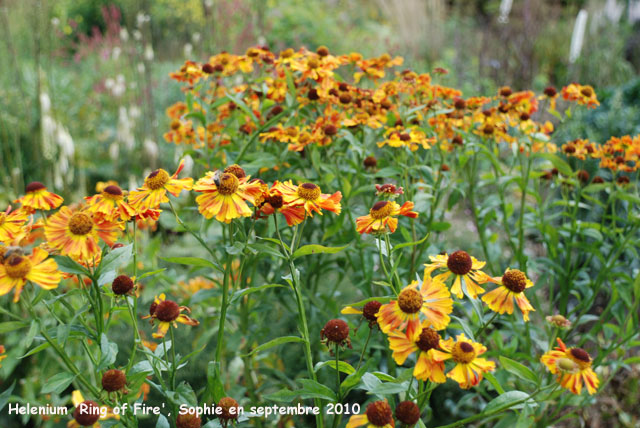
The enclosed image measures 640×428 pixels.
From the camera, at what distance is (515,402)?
851 millimetres

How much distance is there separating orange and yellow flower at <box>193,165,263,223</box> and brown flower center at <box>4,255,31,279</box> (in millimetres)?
262

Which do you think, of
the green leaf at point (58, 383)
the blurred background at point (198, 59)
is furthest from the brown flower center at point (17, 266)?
the blurred background at point (198, 59)

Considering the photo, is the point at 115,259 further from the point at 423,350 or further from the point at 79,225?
the point at 423,350

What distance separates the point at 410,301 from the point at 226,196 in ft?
1.14

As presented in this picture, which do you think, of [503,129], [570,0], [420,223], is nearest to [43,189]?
[420,223]

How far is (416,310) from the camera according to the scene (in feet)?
2.53

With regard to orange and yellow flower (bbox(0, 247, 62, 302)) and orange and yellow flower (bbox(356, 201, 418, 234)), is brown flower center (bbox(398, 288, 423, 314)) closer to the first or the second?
orange and yellow flower (bbox(356, 201, 418, 234))

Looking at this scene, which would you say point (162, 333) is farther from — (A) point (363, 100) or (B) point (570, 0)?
(B) point (570, 0)

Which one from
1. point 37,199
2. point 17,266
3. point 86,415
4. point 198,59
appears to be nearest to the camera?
point 17,266

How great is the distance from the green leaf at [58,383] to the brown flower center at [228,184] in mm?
430

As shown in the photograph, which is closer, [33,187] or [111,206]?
[111,206]

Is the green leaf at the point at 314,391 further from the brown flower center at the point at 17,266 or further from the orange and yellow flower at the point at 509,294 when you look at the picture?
the brown flower center at the point at 17,266

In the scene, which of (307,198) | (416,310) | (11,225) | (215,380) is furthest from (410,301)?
(11,225)

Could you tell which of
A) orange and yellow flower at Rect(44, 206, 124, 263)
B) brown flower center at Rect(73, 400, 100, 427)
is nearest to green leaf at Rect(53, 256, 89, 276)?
orange and yellow flower at Rect(44, 206, 124, 263)
